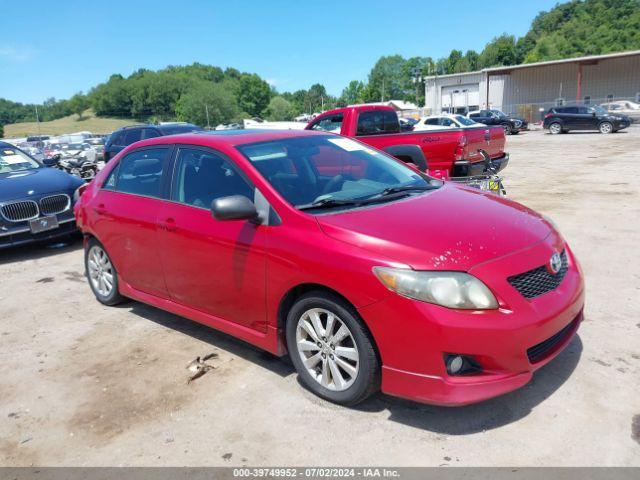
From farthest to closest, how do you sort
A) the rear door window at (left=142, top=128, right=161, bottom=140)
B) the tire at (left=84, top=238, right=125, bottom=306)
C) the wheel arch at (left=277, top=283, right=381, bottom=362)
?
the rear door window at (left=142, top=128, right=161, bottom=140) → the tire at (left=84, top=238, right=125, bottom=306) → the wheel arch at (left=277, top=283, right=381, bottom=362)

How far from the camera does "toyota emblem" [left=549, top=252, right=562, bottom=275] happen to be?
10.3ft

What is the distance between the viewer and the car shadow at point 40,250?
7680 mm

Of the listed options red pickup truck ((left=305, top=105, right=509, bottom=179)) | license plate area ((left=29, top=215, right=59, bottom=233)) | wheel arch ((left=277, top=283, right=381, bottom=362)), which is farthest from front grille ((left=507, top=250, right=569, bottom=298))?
license plate area ((left=29, top=215, right=59, bottom=233))

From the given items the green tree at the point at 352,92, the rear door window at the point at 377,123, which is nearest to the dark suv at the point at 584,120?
the rear door window at the point at 377,123

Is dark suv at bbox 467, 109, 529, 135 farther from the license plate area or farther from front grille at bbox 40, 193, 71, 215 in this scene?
the license plate area

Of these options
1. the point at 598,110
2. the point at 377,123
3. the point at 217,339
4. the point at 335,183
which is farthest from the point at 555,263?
the point at 598,110

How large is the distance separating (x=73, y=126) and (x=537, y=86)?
118 meters

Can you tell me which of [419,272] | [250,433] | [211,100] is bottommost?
[250,433]

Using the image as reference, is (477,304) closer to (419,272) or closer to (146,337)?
(419,272)

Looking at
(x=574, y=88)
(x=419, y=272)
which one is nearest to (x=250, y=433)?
(x=419, y=272)

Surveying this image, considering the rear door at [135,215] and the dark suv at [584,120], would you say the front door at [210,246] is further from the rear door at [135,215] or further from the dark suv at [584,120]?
the dark suv at [584,120]

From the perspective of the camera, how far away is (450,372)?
2.80 metres

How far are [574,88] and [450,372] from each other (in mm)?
62010

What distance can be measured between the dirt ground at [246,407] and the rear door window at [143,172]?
1.25m
